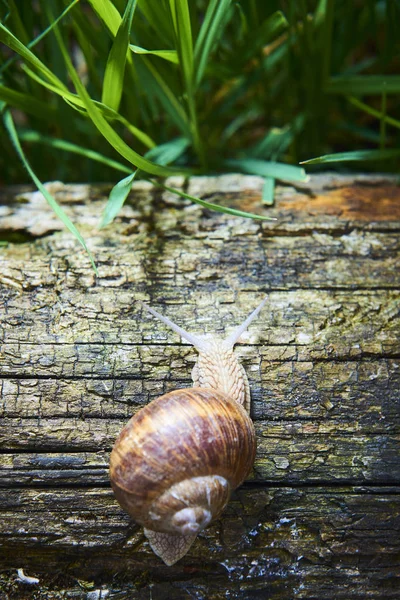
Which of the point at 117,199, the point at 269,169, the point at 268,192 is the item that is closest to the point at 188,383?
the point at 117,199

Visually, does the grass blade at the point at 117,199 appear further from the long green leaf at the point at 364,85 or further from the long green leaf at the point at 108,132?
the long green leaf at the point at 364,85

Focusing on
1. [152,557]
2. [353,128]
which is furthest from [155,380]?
[353,128]

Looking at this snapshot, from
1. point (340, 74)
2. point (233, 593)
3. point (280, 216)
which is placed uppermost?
point (340, 74)

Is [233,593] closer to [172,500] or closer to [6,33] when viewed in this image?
[172,500]

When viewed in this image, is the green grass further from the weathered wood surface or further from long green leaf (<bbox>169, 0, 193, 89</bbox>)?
the weathered wood surface

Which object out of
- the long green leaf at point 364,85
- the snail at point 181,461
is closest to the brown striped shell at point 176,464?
the snail at point 181,461

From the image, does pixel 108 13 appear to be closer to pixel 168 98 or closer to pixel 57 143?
pixel 168 98
